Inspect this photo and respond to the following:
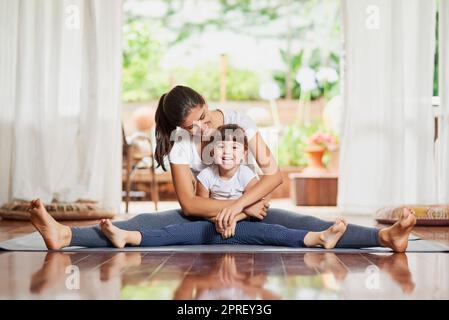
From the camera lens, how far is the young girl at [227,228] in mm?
2553

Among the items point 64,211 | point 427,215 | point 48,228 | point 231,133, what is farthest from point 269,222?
point 64,211

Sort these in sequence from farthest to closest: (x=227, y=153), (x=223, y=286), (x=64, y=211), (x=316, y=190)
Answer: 1. (x=316, y=190)
2. (x=64, y=211)
3. (x=227, y=153)
4. (x=223, y=286)

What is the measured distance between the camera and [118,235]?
253cm

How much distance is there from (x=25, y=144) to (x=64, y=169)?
0.30m

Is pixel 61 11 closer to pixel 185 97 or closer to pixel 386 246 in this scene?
pixel 185 97

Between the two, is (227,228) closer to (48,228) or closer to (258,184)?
(258,184)

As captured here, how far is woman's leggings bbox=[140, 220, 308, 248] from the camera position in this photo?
2602 mm

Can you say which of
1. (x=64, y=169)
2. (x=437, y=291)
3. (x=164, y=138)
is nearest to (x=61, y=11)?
(x=64, y=169)

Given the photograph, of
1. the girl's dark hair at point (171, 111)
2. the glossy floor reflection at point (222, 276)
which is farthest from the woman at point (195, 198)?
the glossy floor reflection at point (222, 276)

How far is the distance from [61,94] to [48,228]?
103 inches

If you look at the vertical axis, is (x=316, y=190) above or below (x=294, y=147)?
below

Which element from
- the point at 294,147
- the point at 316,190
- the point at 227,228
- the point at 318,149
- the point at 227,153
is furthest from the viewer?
the point at 294,147

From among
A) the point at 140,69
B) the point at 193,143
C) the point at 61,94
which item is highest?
the point at 140,69

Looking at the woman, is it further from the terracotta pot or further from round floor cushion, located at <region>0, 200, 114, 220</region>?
the terracotta pot
